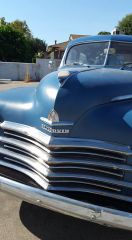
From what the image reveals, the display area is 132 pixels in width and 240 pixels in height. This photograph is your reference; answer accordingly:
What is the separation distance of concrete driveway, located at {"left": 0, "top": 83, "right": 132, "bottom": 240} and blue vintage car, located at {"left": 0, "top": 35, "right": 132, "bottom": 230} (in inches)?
23.1

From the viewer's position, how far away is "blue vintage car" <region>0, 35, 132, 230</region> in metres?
2.95

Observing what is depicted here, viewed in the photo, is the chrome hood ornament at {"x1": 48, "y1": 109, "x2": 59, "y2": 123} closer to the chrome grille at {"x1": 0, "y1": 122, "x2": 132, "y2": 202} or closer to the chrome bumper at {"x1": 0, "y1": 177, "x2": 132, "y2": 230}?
the chrome grille at {"x1": 0, "y1": 122, "x2": 132, "y2": 202}

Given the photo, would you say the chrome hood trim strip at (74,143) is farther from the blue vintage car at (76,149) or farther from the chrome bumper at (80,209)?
the chrome bumper at (80,209)

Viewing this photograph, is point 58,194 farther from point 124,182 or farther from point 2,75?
point 2,75

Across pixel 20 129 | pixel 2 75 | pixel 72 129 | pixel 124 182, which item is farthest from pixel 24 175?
pixel 2 75

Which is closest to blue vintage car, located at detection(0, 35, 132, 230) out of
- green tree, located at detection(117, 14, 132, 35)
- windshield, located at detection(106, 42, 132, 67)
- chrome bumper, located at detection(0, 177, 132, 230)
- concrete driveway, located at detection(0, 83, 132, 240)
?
chrome bumper, located at detection(0, 177, 132, 230)

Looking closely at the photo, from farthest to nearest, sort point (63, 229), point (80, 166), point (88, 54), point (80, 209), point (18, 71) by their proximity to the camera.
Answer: point (18, 71)
point (88, 54)
point (63, 229)
point (80, 166)
point (80, 209)

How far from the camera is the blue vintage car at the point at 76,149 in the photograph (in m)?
2.95

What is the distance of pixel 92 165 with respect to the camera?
299 cm

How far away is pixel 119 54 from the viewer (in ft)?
15.6

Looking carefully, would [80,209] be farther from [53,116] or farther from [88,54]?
[88,54]

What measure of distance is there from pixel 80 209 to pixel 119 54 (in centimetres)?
246

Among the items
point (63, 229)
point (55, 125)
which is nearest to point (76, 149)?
point (55, 125)

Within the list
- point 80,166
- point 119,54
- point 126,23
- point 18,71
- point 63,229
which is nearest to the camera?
point 80,166
